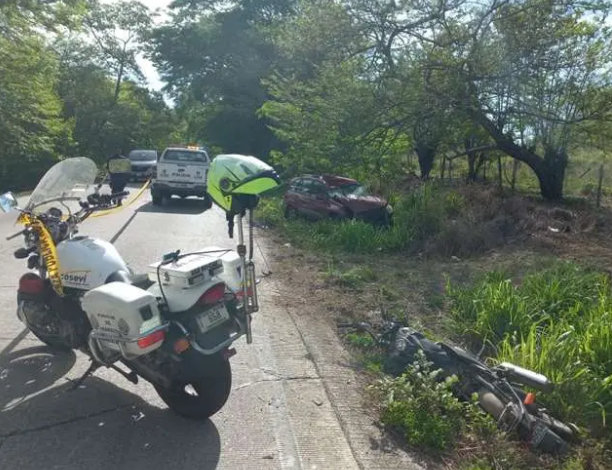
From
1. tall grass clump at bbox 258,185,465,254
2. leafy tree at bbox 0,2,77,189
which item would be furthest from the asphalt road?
leafy tree at bbox 0,2,77,189

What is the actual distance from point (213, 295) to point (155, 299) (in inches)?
15.1

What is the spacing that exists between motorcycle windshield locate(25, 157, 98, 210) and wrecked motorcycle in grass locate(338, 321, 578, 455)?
10.1ft

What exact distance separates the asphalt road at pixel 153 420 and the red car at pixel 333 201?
342 inches

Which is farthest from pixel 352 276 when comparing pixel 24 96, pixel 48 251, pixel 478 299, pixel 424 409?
pixel 24 96

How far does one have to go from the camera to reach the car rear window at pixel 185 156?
59.0ft

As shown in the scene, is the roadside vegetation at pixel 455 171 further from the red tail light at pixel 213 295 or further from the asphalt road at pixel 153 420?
the red tail light at pixel 213 295

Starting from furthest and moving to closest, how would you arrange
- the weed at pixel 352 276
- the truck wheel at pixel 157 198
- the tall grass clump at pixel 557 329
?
the truck wheel at pixel 157 198
the weed at pixel 352 276
the tall grass clump at pixel 557 329

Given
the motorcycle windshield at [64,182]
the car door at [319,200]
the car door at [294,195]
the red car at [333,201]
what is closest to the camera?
the motorcycle windshield at [64,182]

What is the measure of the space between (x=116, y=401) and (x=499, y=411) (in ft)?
9.28

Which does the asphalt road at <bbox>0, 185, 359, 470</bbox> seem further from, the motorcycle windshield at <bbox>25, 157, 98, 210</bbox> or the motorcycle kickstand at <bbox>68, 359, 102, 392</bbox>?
the motorcycle windshield at <bbox>25, 157, 98, 210</bbox>

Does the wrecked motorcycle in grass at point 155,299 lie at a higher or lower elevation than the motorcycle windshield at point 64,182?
lower

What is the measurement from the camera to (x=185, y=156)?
1827 centimetres

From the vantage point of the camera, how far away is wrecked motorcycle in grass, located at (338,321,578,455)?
379 cm

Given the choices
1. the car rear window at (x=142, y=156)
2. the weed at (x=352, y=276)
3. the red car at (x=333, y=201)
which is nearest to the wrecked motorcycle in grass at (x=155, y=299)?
the weed at (x=352, y=276)
